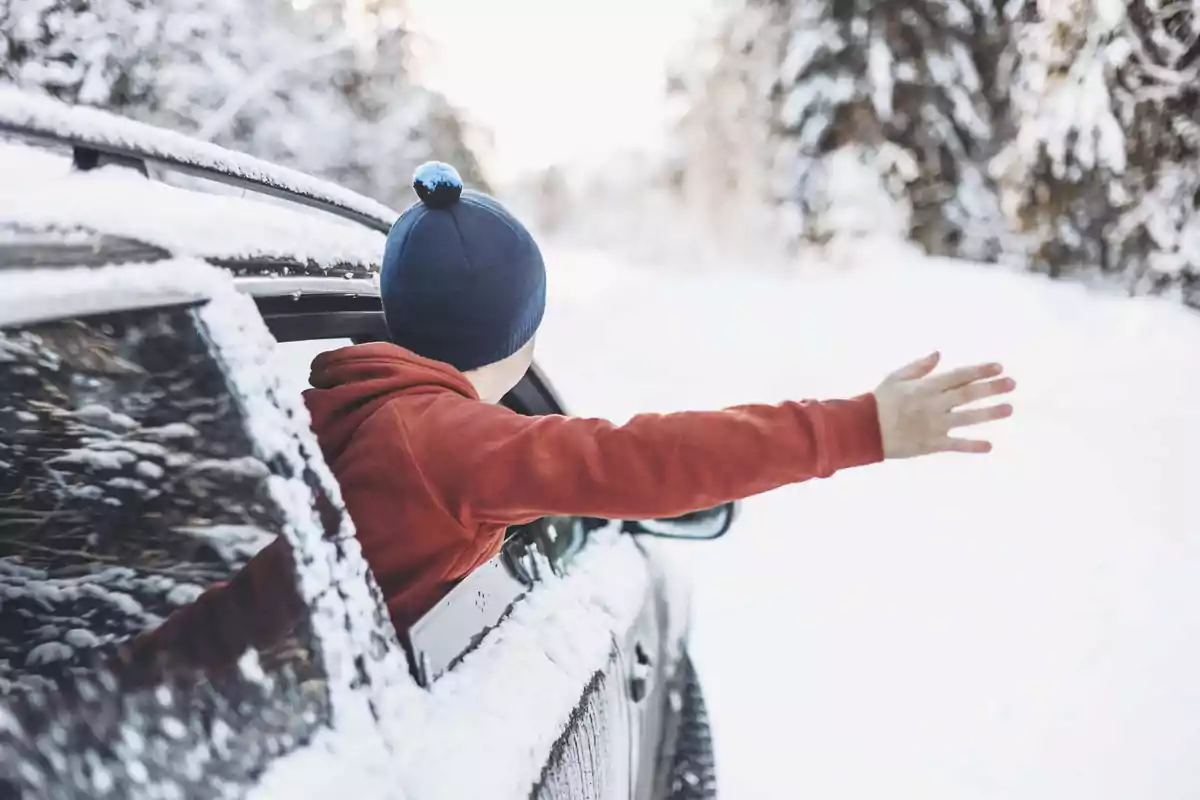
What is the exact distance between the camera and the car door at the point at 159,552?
840mm

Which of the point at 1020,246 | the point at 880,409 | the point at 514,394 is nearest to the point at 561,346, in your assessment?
the point at 1020,246

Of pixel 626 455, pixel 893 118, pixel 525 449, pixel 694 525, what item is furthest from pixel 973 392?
pixel 893 118

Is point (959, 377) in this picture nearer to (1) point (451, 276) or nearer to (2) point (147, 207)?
(1) point (451, 276)

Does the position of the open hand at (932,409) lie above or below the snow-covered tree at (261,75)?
below

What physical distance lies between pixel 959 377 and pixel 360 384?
0.77 meters

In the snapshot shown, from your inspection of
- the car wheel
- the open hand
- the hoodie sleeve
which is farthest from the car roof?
the car wheel

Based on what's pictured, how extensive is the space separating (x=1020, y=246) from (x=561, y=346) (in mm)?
5638

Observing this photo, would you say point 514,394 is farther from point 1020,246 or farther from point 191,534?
point 1020,246

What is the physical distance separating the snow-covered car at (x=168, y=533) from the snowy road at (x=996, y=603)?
2.03 metres

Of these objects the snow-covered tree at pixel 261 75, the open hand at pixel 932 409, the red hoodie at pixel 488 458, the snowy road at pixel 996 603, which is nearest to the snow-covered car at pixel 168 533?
the red hoodie at pixel 488 458

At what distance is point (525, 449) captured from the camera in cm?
128

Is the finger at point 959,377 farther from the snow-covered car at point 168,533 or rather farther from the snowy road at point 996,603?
the snowy road at point 996,603

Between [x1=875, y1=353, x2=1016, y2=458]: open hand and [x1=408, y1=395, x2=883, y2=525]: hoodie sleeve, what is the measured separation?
0.8 inches

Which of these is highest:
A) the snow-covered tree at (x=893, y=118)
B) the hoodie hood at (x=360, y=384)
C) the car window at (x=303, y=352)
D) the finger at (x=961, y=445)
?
the snow-covered tree at (x=893, y=118)
